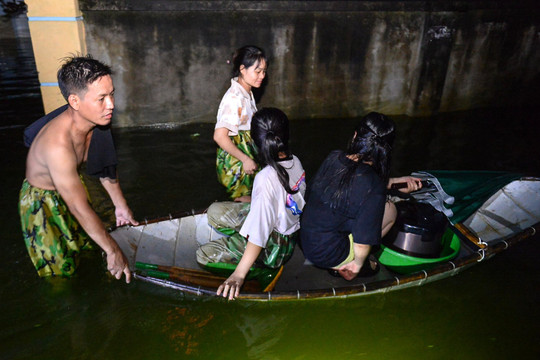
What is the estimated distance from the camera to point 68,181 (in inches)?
115

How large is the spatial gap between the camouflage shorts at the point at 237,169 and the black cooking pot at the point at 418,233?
5.29 ft

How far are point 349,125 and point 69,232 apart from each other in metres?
6.61

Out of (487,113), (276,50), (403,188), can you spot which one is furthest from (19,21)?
(403,188)

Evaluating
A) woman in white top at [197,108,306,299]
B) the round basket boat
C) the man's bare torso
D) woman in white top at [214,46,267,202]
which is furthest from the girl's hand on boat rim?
the round basket boat

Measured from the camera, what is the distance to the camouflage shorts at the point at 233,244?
3.37m

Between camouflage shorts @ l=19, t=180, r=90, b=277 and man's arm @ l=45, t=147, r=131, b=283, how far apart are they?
46 centimetres

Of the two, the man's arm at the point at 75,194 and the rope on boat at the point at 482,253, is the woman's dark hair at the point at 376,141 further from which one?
the man's arm at the point at 75,194

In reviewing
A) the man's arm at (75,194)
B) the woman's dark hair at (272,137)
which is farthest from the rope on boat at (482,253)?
the man's arm at (75,194)

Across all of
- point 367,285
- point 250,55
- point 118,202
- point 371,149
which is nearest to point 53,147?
point 118,202

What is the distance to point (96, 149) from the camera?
3.50 metres

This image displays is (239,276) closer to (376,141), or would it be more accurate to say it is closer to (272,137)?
(272,137)

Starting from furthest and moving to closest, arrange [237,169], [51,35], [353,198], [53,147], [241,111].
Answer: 1. [51,35]
2. [237,169]
3. [241,111]
4. [353,198]
5. [53,147]

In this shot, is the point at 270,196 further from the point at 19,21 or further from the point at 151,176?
the point at 19,21

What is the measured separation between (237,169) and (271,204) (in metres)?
1.40
